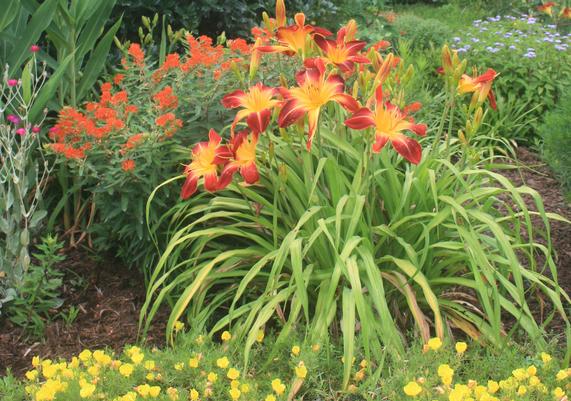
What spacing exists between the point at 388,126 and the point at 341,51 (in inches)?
16.5

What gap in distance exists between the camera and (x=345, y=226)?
10.8 feet

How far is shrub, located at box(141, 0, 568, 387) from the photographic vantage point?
115 inches

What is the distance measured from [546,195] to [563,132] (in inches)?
45.0

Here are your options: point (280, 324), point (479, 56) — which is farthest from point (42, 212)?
point (479, 56)

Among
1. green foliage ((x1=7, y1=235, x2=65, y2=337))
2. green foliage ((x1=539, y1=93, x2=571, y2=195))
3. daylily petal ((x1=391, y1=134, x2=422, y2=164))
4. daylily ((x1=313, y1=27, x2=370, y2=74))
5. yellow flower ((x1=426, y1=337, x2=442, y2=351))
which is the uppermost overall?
daylily ((x1=313, y1=27, x2=370, y2=74))

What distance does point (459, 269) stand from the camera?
3.41 meters

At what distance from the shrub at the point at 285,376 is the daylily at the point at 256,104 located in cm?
83

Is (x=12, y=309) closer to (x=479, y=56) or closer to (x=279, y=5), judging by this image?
(x=279, y=5)

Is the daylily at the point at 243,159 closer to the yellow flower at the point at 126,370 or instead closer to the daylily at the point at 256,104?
the daylily at the point at 256,104

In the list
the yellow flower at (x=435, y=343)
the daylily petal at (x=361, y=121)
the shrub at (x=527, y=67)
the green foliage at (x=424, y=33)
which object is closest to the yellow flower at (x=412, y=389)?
the yellow flower at (x=435, y=343)

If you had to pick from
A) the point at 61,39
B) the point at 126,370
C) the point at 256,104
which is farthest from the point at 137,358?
the point at 61,39

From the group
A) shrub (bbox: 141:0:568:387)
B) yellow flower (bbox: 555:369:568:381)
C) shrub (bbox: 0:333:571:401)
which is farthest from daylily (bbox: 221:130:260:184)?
yellow flower (bbox: 555:369:568:381)

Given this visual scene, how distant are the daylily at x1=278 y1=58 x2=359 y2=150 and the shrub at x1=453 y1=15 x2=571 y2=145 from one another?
2.95m

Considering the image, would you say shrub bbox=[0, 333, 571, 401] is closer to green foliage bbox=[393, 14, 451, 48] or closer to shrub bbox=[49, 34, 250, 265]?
shrub bbox=[49, 34, 250, 265]
